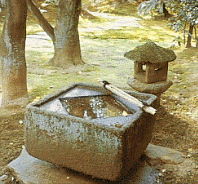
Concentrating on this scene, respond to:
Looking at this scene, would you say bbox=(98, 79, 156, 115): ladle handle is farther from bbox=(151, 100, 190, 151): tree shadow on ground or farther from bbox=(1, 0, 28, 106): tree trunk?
bbox=(1, 0, 28, 106): tree trunk

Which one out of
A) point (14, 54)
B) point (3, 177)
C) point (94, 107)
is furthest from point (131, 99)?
point (14, 54)

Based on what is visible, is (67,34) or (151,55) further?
(67,34)

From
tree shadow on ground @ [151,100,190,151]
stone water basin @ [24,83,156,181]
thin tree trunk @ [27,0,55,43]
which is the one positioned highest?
thin tree trunk @ [27,0,55,43]

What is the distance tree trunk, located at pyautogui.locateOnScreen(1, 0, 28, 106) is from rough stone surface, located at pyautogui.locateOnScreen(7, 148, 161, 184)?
2.29 metres

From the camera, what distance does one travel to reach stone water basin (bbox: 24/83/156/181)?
2473 mm

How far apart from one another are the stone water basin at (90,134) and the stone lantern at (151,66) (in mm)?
1867

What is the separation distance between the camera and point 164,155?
3586mm

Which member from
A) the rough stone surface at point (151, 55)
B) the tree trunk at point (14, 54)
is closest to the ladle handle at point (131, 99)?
the rough stone surface at point (151, 55)

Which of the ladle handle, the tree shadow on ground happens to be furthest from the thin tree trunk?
the ladle handle

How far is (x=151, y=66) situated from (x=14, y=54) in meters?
2.55

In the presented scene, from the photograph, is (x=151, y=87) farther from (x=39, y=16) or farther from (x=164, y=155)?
(x=39, y=16)

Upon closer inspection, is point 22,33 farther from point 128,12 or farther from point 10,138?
point 128,12

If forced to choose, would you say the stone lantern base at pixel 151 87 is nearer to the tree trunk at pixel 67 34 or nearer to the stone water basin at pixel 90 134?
the stone water basin at pixel 90 134

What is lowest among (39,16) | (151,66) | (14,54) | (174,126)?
(174,126)
